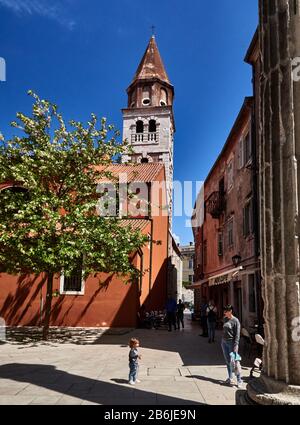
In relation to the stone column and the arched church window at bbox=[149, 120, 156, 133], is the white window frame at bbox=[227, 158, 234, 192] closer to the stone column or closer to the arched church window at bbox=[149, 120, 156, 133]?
the stone column

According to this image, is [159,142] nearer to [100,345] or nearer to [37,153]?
[37,153]

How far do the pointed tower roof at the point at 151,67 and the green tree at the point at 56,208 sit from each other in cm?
2923

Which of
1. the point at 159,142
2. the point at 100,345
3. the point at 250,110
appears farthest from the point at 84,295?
the point at 159,142

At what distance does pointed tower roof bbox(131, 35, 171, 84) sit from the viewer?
4234cm

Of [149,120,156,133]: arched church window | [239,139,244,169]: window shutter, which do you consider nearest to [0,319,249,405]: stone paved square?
[239,139,244,169]: window shutter

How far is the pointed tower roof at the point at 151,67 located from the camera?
139ft

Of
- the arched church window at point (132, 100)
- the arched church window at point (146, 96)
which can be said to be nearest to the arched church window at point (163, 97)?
the arched church window at point (146, 96)

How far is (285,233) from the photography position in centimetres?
371

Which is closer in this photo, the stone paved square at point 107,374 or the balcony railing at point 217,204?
the stone paved square at point 107,374

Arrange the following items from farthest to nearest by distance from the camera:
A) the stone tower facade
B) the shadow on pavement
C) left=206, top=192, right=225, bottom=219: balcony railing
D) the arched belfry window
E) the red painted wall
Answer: the arched belfry window < the stone tower facade < left=206, top=192, right=225, bottom=219: balcony railing < the red painted wall < the shadow on pavement

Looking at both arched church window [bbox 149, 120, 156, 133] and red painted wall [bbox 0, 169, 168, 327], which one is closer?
red painted wall [bbox 0, 169, 168, 327]

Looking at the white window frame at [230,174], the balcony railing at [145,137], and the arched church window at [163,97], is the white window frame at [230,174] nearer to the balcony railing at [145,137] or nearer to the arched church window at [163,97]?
the balcony railing at [145,137]

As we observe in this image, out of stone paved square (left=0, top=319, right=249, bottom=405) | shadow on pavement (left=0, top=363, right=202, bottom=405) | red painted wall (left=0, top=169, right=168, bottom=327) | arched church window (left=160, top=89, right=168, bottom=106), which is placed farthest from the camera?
arched church window (left=160, top=89, right=168, bottom=106)

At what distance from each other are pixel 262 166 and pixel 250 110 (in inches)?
508
